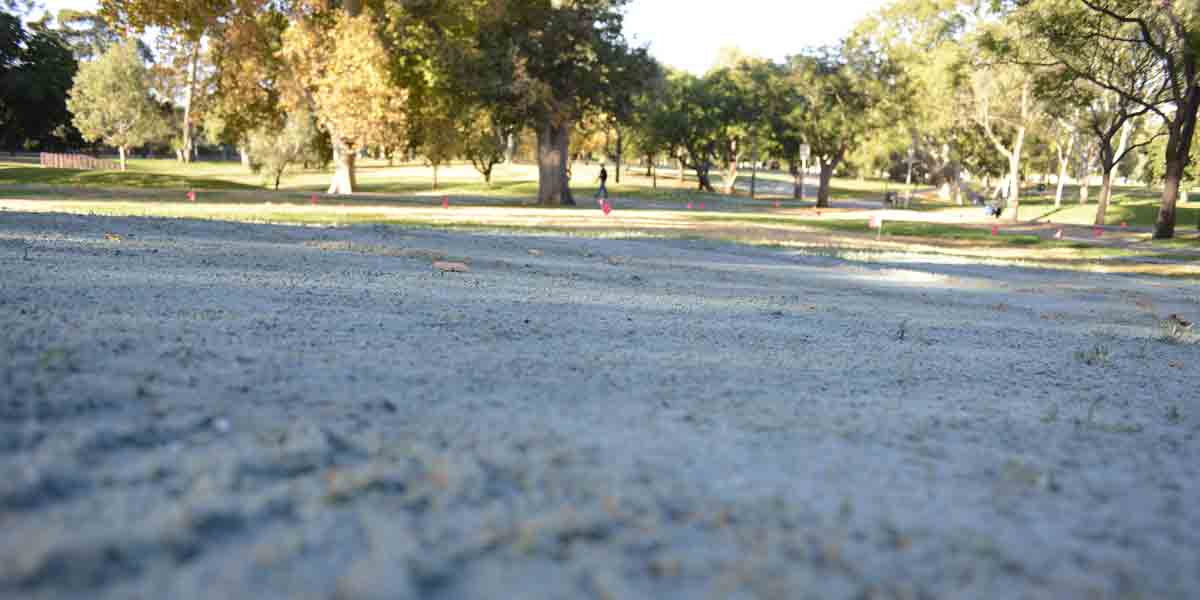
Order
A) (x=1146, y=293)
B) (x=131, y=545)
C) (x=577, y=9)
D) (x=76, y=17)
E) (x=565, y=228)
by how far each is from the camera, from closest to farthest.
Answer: (x=131, y=545), (x=1146, y=293), (x=565, y=228), (x=577, y=9), (x=76, y=17)

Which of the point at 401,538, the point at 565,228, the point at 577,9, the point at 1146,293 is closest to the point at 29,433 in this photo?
the point at 401,538

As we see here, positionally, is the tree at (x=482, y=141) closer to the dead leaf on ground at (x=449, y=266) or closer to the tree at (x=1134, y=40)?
the tree at (x=1134, y=40)

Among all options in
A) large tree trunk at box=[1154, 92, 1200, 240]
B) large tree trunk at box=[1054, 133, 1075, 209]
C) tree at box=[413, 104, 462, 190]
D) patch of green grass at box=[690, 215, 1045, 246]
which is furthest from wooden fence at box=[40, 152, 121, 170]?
large tree trunk at box=[1054, 133, 1075, 209]

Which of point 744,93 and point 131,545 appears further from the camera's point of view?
point 744,93

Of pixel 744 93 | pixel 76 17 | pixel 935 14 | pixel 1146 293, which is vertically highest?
pixel 76 17

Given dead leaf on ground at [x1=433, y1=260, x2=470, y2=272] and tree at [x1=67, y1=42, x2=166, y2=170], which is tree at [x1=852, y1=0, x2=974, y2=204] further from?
tree at [x1=67, y1=42, x2=166, y2=170]

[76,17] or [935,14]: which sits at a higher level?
[76,17]

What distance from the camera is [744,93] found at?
54.5 m

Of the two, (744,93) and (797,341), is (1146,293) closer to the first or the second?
(797,341)

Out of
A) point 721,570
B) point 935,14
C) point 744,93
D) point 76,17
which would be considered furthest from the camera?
point 76,17

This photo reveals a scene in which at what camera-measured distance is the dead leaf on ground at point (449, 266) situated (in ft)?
26.6

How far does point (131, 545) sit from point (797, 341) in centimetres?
449

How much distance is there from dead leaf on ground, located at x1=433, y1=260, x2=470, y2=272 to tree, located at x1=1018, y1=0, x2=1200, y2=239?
22.4m

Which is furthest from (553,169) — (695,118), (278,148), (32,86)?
(32,86)
